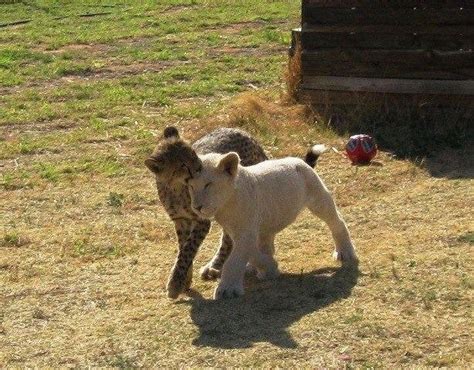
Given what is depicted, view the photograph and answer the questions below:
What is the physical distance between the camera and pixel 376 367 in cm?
603

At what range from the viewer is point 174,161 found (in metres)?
7.37

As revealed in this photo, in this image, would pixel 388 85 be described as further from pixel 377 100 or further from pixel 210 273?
pixel 210 273

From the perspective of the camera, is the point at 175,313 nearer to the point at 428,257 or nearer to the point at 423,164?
the point at 428,257

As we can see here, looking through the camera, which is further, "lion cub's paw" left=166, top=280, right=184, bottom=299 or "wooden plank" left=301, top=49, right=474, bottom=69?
"wooden plank" left=301, top=49, right=474, bottom=69

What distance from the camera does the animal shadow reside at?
6.62 metres

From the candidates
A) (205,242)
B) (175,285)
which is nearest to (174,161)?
(175,285)

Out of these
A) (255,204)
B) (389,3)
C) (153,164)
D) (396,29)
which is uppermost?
(389,3)

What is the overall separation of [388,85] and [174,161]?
5459 mm

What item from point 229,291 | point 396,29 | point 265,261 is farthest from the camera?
point 396,29

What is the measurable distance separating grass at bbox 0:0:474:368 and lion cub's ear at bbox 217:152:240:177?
781 mm

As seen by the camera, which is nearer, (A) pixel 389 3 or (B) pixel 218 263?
(B) pixel 218 263

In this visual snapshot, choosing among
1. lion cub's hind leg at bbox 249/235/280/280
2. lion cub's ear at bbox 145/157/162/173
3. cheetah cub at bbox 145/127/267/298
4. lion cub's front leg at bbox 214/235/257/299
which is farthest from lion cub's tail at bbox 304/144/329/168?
lion cub's ear at bbox 145/157/162/173

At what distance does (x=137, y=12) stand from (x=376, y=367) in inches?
687

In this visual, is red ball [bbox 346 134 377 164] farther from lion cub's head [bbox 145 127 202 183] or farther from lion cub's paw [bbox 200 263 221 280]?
lion cub's head [bbox 145 127 202 183]
